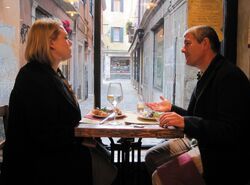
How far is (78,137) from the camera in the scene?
1971 millimetres

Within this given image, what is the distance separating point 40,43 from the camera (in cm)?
195

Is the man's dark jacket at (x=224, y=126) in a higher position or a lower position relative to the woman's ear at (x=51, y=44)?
lower

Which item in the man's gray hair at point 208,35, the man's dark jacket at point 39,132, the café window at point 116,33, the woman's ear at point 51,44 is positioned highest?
the café window at point 116,33

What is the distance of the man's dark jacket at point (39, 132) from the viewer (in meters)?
1.80

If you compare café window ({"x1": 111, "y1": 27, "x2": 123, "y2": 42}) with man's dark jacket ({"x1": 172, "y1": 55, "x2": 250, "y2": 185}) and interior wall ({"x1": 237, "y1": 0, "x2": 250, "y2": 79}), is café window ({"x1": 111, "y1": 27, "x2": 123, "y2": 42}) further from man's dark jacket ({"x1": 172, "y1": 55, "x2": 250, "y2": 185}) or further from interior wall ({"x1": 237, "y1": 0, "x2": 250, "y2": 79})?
man's dark jacket ({"x1": 172, "y1": 55, "x2": 250, "y2": 185})

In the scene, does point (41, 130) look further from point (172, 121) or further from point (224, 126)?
point (224, 126)

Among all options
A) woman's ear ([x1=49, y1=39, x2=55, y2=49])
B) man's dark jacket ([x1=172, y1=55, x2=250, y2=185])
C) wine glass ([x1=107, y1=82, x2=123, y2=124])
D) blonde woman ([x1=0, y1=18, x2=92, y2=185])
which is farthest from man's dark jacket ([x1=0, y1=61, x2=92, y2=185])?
man's dark jacket ([x1=172, y1=55, x2=250, y2=185])

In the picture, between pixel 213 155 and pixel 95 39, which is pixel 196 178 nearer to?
pixel 213 155

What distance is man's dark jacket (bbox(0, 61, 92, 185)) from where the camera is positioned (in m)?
1.80

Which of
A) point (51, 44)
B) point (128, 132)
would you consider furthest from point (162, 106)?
point (51, 44)

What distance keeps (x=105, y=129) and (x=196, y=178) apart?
60 centimetres

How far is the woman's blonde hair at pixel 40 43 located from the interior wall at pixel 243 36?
154cm

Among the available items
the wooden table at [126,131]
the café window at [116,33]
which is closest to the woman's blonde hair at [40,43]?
the wooden table at [126,131]

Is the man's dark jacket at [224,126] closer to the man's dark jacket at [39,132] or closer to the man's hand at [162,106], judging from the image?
the man's hand at [162,106]
